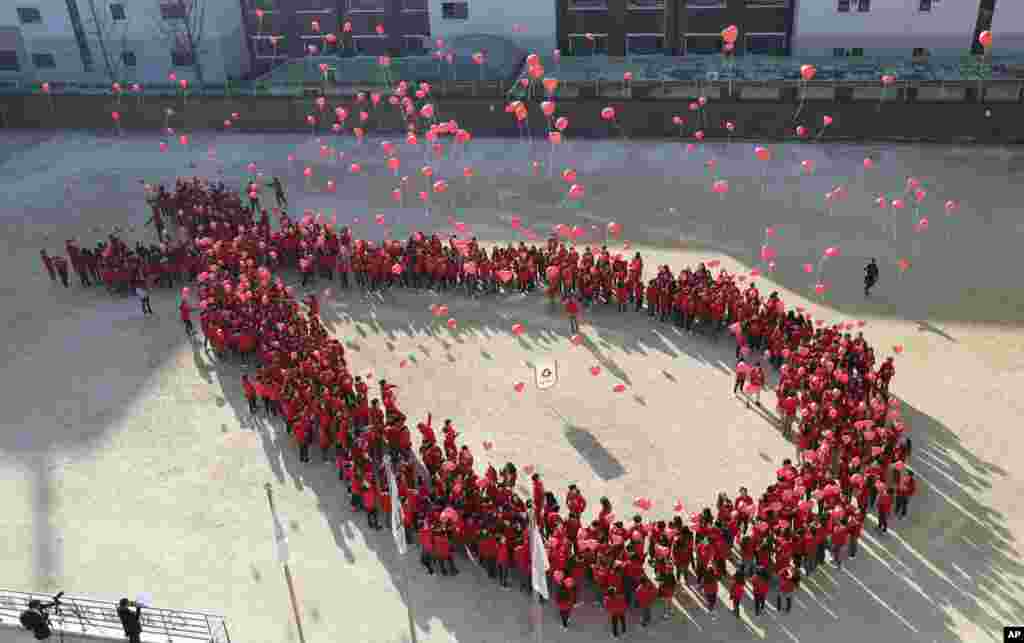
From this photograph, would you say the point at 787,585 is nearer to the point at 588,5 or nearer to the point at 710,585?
the point at 710,585

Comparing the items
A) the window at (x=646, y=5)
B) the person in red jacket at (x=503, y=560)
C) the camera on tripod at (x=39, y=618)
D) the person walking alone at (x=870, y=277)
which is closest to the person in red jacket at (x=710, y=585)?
the person in red jacket at (x=503, y=560)

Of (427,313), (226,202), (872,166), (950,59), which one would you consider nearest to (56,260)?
(226,202)

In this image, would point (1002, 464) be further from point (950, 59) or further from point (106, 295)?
point (950, 59)

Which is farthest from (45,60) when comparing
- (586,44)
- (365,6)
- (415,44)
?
(586,44)

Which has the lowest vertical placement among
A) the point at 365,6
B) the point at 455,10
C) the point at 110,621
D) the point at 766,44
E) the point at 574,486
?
the point at 110,621

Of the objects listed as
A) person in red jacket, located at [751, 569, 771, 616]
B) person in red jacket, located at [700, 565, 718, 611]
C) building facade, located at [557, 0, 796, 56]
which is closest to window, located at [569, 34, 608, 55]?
building facade, located at [557, 0, 796, 56]

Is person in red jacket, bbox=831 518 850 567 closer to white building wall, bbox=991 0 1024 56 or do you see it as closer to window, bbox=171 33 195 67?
white building wall, bbox=991 0 1024 56

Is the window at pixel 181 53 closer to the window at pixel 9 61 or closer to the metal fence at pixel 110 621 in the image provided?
the window at pixel 9 61
